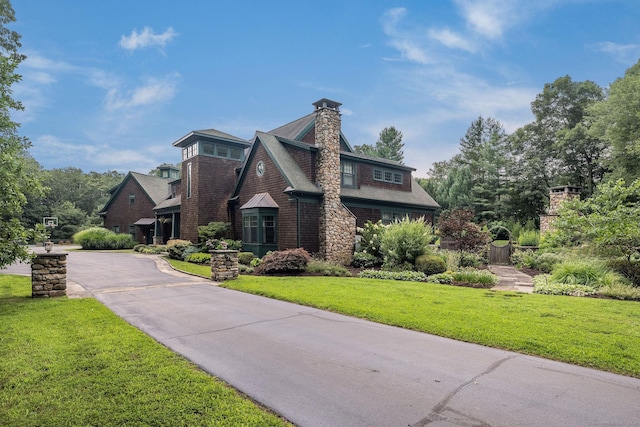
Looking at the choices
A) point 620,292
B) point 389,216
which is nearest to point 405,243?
point 620,292

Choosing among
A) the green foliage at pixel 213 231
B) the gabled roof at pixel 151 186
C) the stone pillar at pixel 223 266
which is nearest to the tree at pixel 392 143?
the gabled roof at pixel 151 186

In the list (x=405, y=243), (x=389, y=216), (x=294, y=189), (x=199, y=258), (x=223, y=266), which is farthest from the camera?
(x=389, y=216)

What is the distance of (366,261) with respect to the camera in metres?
16.6

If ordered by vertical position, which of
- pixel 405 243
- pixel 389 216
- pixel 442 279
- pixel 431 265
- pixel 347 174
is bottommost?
pixel 442 279

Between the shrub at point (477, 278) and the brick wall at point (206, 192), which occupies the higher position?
the brick wall at point (206, 192)

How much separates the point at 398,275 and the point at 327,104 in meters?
10.2

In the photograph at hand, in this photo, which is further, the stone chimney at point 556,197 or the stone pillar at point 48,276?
the stone chimney at point 556,197

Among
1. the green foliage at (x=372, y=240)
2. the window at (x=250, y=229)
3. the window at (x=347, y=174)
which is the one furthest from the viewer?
the window at (x=347, y=174)

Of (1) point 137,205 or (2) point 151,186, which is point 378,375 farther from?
(1) point 137,205

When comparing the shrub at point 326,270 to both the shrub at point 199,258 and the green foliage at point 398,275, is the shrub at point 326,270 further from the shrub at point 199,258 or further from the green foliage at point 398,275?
the shrub at point 199,258

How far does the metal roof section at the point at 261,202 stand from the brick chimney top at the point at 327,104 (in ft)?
18.1

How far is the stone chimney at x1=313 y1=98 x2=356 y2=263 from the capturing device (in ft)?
57.2

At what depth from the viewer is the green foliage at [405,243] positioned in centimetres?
1428

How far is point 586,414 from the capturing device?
3191 millimetres
